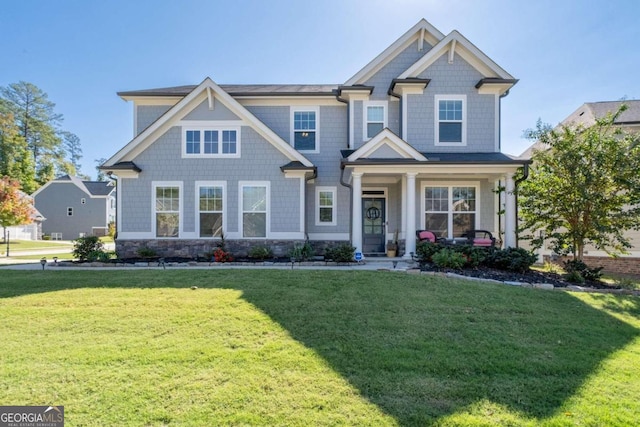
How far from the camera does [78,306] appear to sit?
5.60 m

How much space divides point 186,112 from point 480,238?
38.3ft

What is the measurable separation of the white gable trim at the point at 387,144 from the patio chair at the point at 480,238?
3.57m

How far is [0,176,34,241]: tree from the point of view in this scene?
1886cm

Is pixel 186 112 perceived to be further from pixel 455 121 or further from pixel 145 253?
pixel 455 121

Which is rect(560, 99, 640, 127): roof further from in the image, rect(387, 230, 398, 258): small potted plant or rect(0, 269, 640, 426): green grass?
rect(0, 269, 640, 426): green grass

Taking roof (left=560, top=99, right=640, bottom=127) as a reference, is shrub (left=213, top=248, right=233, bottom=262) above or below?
below

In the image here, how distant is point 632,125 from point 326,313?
15.7m

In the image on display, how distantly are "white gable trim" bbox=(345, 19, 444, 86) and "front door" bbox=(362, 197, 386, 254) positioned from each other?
4.79m

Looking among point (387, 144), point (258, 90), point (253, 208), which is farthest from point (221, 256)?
point (258, 90)

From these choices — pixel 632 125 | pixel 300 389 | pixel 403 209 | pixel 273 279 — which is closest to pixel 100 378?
pixel 300 389

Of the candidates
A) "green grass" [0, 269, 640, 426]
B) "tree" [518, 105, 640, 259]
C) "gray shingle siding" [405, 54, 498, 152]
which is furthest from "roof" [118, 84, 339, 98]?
"green grass" [0, 269, 640, 426]

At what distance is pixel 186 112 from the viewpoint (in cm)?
1143

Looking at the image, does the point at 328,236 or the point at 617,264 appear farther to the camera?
the point at 328,236

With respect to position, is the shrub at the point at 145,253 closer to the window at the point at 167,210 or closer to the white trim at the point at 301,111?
the window at the point at 167,210
